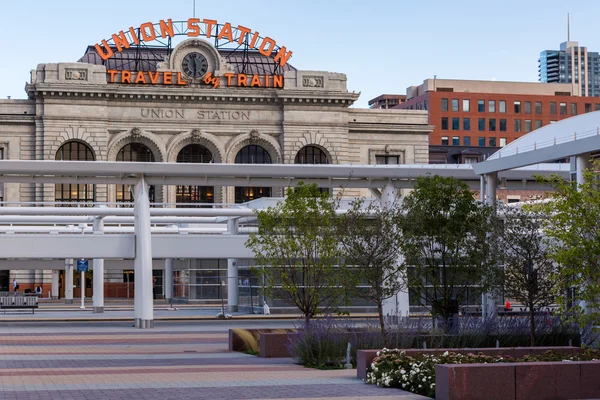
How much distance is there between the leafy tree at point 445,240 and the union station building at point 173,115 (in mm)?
60044

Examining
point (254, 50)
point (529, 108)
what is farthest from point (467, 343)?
point (529, 108)

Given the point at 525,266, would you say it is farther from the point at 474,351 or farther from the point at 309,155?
the point at 309,155

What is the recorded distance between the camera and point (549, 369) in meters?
21.8

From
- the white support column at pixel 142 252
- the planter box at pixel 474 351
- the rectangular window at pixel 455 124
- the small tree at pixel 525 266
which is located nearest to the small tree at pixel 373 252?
the small tree at pixel 525 266

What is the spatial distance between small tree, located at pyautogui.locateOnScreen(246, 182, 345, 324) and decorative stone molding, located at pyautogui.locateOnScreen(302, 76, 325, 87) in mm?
61731

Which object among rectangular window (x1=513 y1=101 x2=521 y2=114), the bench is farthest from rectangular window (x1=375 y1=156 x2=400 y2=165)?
rectangular window (x1=513 y1=101 x2=521 y2=114)

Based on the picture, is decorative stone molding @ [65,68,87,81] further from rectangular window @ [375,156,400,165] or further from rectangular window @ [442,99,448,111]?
rectangular window @ [442,99,448,111]

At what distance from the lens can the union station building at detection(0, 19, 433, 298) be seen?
96312 mm

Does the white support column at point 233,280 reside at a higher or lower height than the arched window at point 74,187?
lower

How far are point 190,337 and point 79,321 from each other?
14482 mm

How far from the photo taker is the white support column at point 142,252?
49.3 metres

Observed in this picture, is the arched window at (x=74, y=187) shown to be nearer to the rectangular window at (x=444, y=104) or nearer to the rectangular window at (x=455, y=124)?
the rectangular window at (x=444, y=104)

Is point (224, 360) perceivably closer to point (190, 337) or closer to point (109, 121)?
point (190, 337)

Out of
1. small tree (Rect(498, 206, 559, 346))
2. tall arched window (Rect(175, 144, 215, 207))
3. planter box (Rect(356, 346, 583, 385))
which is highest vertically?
tall arched window (Rect(175, 144, 215, 207))
